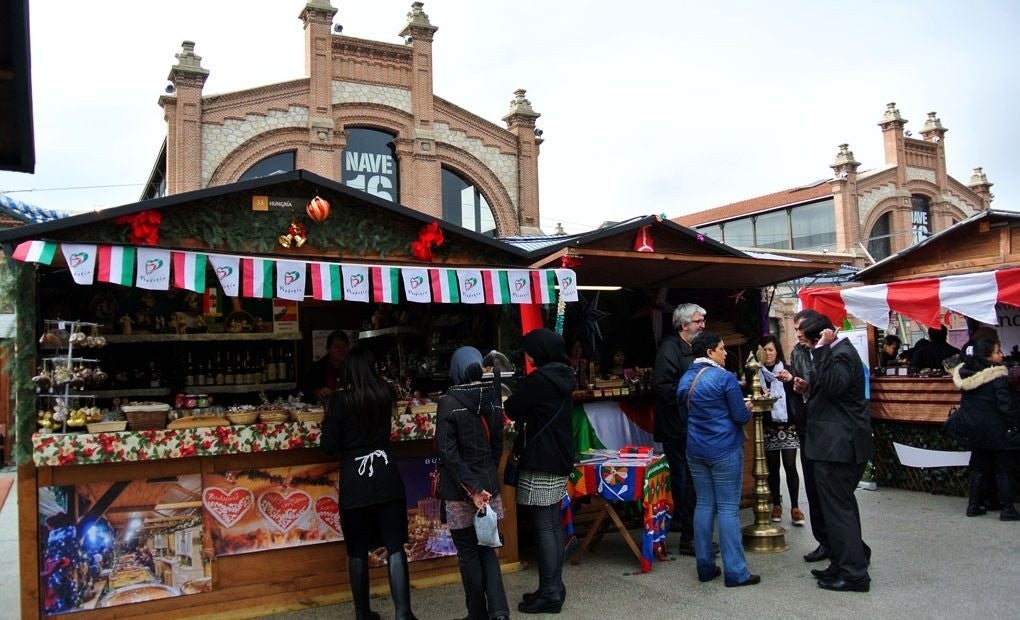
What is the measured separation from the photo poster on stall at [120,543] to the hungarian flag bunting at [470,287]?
7.39ft

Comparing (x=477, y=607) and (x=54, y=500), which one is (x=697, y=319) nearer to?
(x=477, y=607)

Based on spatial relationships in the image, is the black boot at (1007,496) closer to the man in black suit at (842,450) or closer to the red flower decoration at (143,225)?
the man in black suit at (842,450)

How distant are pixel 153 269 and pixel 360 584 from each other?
2371 mm

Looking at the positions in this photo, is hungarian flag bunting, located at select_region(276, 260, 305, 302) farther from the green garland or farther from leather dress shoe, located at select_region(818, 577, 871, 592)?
leather dress shoe, located at select_region(818, 577, 871, 592)

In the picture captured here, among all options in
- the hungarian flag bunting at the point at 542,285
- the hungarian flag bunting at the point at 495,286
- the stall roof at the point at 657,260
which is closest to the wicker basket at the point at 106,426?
the hungarian flag bunting at the point at 495,286

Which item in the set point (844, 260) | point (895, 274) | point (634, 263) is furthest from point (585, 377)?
point (844, 260)

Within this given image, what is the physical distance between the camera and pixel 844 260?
84.6 ft

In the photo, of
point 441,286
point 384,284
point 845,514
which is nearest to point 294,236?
point 384,284

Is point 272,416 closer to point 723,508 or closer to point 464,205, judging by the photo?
point 723,508

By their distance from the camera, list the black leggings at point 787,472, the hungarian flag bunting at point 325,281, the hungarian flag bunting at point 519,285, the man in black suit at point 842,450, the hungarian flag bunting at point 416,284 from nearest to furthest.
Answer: the man in black suit at point 842,450
the hungarian flag bunting at point 325,281
the hungarian flag bunting at point 416,284
the hungarian flag bunting at point 519,285
the black leggings at point 787,472

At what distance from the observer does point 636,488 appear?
222 inches

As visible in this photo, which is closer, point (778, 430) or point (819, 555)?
point (819, 555)

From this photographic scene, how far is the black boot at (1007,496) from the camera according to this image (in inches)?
270

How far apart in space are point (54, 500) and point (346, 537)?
6.01 ft
